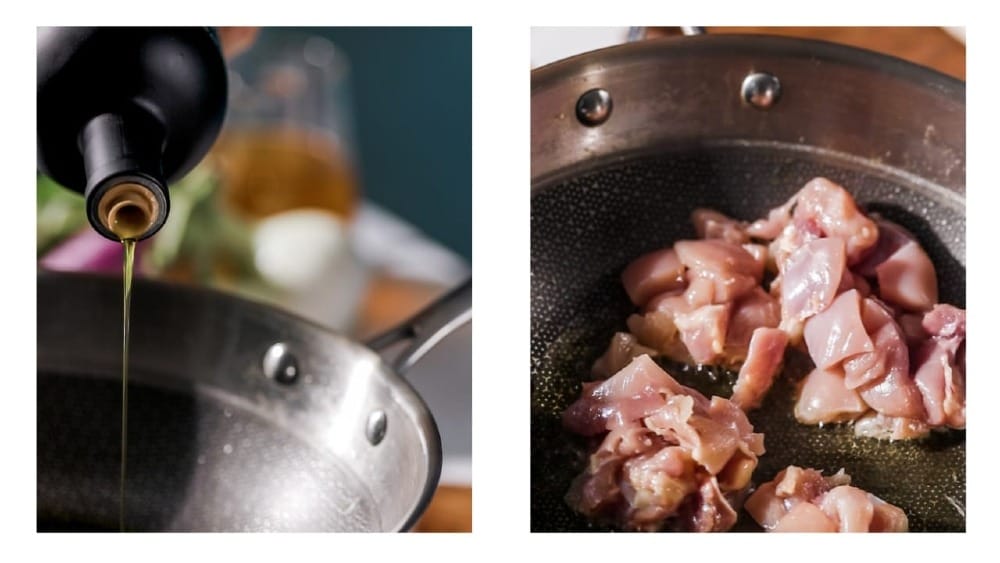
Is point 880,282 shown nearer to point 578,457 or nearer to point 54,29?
point 578,457

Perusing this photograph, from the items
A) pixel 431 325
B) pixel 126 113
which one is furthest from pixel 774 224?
pixel 126 113

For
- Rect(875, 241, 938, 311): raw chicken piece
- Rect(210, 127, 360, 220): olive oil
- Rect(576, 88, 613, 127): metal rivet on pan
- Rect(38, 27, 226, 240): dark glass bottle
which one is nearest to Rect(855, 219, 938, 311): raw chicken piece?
Rect(875, 241, 938, 311): raw chicken piece

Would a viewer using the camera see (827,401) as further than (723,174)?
No

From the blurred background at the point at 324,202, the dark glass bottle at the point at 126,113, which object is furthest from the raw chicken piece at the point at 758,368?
the dark glass bottle at the point at 126,113

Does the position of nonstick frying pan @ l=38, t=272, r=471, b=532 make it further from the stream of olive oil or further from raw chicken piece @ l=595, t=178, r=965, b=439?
raw chicken piece @ l=595, t=178, r=965, b=439

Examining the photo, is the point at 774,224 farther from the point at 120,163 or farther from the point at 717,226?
the point at 120,163

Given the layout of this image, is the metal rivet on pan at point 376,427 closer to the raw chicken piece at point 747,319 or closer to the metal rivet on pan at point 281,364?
the metal rivet on pan at point 281,364
